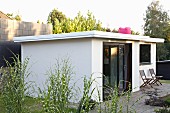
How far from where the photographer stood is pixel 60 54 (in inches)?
381

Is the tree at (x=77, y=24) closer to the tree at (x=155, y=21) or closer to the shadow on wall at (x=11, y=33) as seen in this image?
the tree at (x=155, y=21)

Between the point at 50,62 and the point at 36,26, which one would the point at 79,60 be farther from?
the point at 36,26

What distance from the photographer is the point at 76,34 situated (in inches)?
349

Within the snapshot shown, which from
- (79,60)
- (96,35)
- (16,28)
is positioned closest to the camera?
(96,35)

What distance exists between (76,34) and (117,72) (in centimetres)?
302

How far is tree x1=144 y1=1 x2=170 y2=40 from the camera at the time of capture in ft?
103

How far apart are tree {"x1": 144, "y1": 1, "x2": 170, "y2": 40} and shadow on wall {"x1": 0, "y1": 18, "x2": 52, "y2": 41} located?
2029cm

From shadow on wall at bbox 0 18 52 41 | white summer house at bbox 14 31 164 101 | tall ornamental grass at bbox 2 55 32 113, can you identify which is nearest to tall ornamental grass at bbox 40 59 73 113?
tall ornamental grass at bbox 2 55 32 113

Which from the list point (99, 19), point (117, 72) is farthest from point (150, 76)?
point (99, 19)

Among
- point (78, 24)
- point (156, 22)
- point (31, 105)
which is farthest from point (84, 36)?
point (156, 22)

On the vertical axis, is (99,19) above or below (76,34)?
above

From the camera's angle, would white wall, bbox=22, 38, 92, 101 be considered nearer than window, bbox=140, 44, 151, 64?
Yes

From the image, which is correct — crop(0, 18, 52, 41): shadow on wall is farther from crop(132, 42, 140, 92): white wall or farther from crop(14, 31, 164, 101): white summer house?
crop(132, 42, 140, 92): white wall

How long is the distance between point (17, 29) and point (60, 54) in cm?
374
